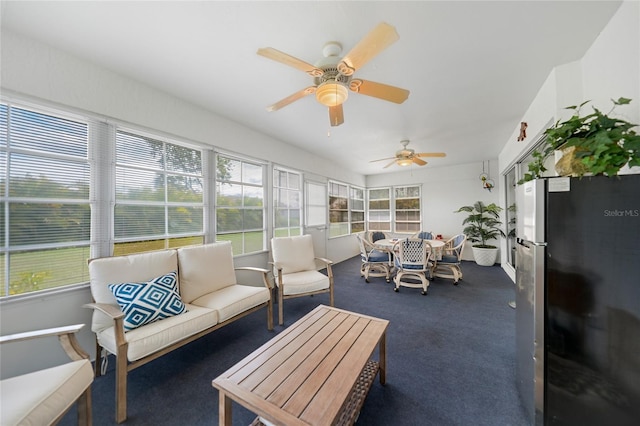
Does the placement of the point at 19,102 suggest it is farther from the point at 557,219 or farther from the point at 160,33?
the point at 557,219

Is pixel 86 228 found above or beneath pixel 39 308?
above

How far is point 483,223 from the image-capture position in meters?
5.42

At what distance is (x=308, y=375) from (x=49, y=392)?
4.09 feet

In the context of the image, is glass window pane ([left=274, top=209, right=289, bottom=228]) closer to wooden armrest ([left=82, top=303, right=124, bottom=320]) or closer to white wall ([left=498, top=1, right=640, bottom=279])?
wooden armrest ([left=82, top=303, right=124, bottom=320])

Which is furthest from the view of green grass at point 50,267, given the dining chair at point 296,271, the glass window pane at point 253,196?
the dining chair at point 296,271

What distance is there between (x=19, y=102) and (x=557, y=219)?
3708 mm

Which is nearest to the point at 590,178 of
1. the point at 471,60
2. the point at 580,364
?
the point at 580,364

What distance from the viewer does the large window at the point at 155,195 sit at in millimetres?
2178

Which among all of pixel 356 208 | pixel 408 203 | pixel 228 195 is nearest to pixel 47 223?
pixel 228 195

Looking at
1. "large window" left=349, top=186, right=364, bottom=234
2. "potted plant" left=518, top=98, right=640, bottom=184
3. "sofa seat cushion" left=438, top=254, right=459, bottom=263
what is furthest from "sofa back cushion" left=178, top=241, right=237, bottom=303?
"large window" left=349, top=186, right=364, bottom=234

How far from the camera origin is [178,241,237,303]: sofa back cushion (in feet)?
7.34

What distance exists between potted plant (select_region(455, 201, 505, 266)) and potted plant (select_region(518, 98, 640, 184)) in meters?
4.64

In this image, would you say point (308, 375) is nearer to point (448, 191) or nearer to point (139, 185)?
point (139, 185)

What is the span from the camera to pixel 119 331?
56.8 inches
